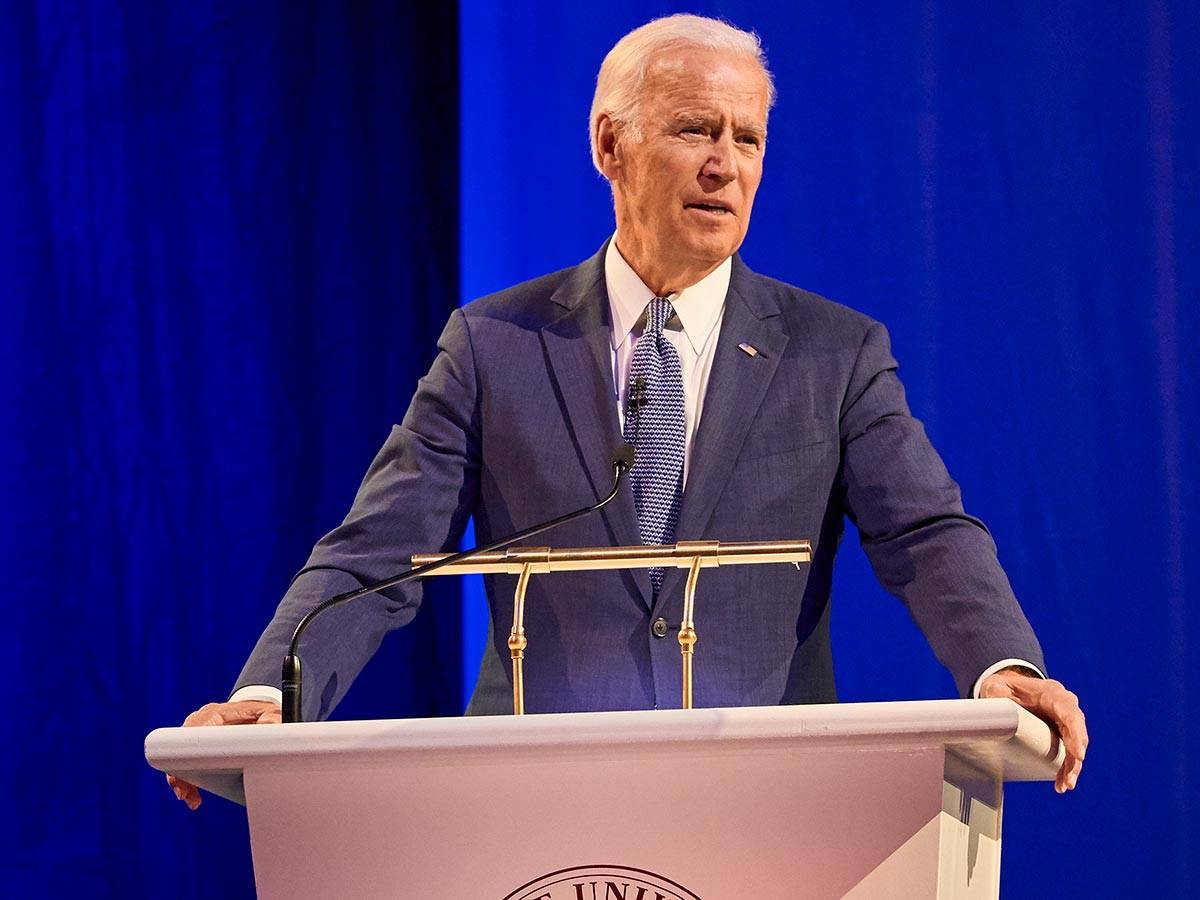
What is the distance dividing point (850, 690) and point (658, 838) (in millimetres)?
1616

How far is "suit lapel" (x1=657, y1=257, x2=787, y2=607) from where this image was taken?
201 cm

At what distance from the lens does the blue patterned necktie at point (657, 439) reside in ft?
6.69

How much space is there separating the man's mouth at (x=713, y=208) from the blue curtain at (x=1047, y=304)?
0.66 metres

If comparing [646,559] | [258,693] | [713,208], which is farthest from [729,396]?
[258,693]

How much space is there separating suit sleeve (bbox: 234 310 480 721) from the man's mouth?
385 mm

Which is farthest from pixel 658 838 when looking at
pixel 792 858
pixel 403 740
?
pixel 403 740

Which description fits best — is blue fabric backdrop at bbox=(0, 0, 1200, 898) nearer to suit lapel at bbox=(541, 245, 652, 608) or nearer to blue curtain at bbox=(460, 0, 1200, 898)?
blue curtain at bbox=(460, 0, 1200, 898)

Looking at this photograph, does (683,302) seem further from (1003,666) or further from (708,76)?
(1003,666)

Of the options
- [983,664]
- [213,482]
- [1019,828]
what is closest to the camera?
[983,664]

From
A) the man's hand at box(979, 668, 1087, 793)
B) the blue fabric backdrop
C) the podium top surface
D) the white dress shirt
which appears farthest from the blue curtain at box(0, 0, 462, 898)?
the man's hand at box(979, 668, 1087, 793)

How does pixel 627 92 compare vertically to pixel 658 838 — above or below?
above

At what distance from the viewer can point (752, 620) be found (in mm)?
2025

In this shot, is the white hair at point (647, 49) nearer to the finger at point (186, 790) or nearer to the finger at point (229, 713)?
the finger at point (229, 713)

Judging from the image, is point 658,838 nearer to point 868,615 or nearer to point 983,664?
point 983,664
